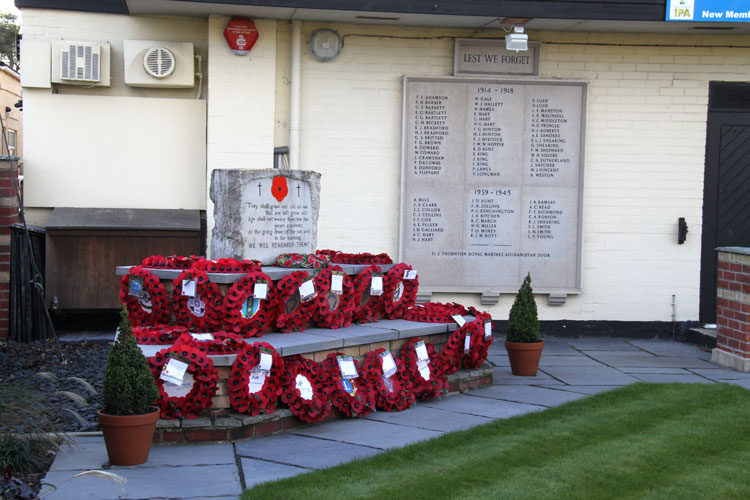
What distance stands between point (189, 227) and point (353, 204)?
6.25 feet

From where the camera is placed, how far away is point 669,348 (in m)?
9.23

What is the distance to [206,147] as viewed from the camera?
29.8 ft

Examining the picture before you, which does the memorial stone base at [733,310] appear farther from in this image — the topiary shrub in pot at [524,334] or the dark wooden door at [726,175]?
the topiary shrub in pot at [524,334]

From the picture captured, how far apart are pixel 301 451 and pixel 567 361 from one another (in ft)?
13.2

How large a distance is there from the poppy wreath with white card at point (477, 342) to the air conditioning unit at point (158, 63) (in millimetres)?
4209

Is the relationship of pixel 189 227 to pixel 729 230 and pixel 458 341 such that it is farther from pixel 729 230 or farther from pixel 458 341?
pixel 729 230

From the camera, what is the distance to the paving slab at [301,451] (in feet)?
15.7

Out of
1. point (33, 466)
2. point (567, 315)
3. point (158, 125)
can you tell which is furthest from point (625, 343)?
point (33, 466)

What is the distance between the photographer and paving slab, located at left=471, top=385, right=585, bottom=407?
252 inches

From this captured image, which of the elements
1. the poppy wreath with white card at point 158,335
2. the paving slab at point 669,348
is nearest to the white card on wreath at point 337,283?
the poppy wreath with white card at point 158,335

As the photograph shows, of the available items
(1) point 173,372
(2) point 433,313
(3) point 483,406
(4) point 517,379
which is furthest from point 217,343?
(4) point 517,379

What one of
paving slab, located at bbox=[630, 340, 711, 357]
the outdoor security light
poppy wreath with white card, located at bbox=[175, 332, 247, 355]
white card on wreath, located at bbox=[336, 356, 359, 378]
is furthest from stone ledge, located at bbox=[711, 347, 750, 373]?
poppy wreath with white card, located at bbox=[175, 332, 247, 355]

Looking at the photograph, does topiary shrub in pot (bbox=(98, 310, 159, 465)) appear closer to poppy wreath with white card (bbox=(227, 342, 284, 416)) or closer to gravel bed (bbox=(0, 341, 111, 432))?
poppy wreath with white card (bbox=(227, 342, 284, 416))

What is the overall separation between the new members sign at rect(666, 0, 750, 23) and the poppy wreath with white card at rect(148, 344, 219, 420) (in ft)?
20.5
